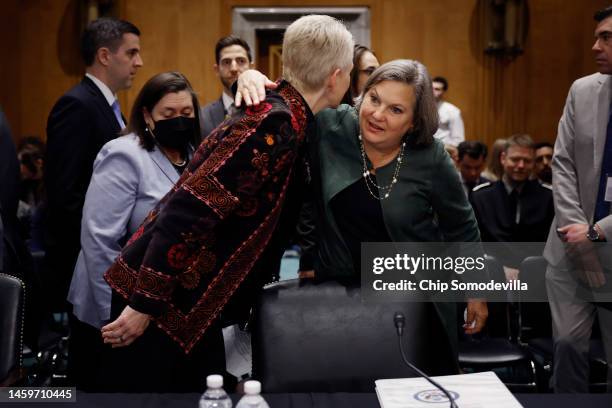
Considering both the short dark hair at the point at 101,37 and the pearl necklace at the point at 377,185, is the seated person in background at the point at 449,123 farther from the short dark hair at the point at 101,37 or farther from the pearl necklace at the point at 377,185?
the pearl necklace at the point at 377,185

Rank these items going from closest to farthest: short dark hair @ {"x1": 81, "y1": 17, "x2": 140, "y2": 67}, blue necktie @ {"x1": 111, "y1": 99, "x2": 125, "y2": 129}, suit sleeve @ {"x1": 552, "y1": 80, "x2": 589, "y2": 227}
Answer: suit sleeve @ {"x1": 552, "y1": 80, "x2": 589, "y2": 227} → blue necktie @ {"x1": 111, "y1": 99, "x2": 125, "y2": 129} → short dark hair @ {"x1": 81, "y1": 17, "x2": 140, "y2": 67}

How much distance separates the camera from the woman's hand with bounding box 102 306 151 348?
6.53 feet

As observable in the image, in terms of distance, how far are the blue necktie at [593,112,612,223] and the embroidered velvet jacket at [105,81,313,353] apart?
5.11 ft

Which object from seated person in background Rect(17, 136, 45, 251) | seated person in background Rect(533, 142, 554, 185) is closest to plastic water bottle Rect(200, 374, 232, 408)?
seated person in background Rect(17, 136, 45, 251)

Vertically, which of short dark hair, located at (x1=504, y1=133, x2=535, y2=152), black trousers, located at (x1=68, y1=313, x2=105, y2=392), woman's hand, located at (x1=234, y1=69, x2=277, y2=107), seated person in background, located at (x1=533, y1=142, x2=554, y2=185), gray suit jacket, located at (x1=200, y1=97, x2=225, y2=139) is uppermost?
woman's hand, located at (x1=234, y1=69, x2=277, y2=107)

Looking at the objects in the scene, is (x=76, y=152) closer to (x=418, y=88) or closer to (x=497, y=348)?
(x=418, y=88)

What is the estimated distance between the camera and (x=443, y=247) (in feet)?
8.16

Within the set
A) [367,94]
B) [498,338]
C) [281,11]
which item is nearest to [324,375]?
[367,94]

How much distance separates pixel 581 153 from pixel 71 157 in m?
2.10

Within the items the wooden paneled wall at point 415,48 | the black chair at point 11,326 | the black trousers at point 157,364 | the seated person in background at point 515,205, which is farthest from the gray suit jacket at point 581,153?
the wooden paneled wall at point 415,48

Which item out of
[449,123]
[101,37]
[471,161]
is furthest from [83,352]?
[449,123]

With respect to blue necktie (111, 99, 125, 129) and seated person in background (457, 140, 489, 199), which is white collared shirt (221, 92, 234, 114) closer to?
blue necktie (111, 99, 125, 129)

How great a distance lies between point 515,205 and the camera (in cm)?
471

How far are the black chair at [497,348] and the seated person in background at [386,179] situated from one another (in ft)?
3.43
